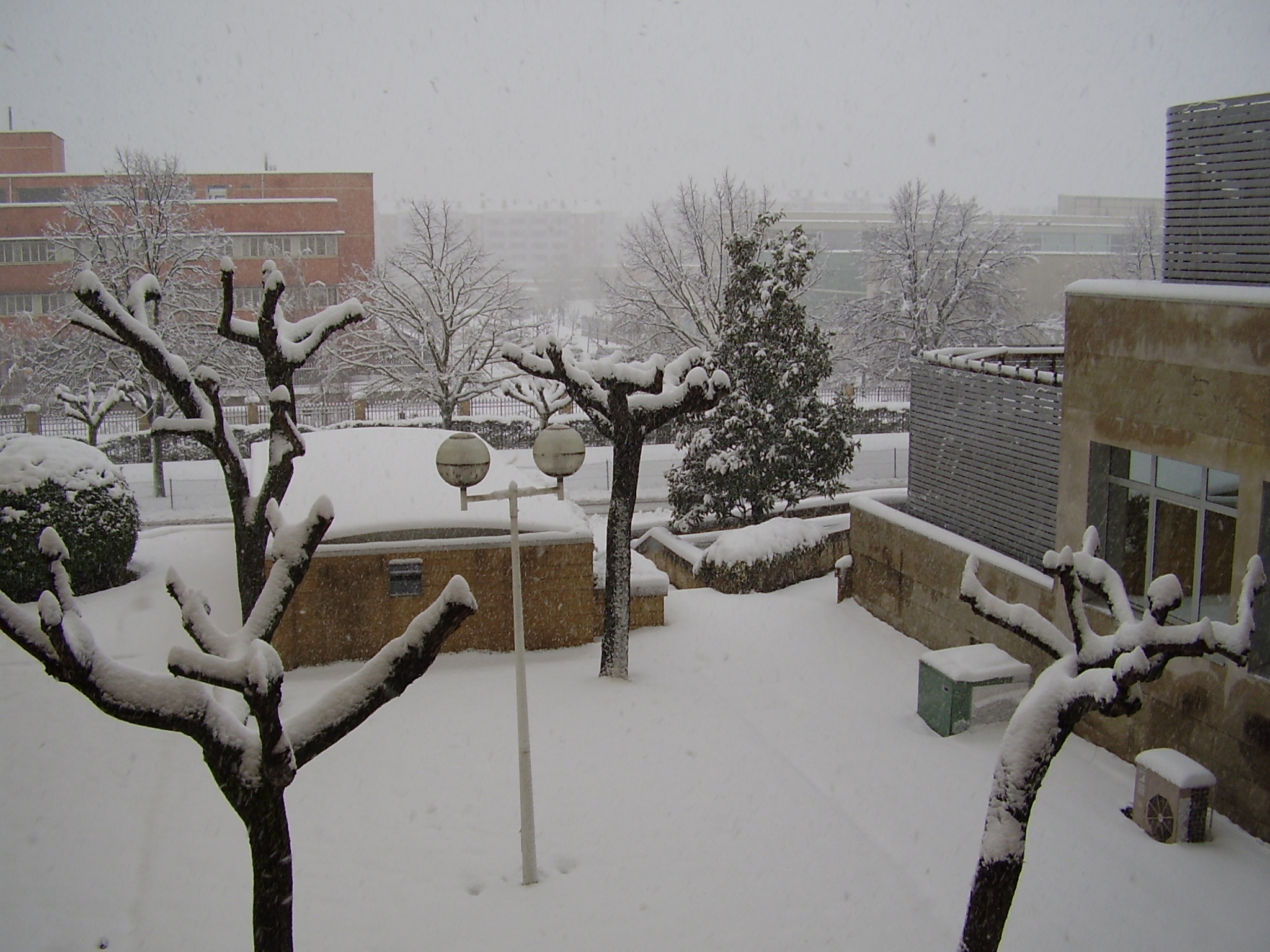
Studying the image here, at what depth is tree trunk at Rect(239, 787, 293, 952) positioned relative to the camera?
4844 millimetres

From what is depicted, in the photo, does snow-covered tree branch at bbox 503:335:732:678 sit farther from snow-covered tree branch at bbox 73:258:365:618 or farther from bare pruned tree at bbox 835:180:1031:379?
bare pruned tree at bbox 835:180:1031:379

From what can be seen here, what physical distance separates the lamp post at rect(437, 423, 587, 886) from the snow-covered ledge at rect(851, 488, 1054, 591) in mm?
4429

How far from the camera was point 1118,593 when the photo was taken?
6.00 m

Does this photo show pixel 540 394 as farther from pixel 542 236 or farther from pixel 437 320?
pixel 542 236

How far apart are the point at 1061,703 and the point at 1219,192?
20.5 ft

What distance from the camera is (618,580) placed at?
35.6ft

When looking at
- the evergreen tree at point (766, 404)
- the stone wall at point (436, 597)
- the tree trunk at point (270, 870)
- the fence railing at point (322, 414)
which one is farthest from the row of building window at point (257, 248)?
the tree trunk at point (270, 870)

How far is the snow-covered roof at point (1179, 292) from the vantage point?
809cm

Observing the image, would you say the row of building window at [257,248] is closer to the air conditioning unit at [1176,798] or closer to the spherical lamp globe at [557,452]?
the spherical lamp globe at [557,452]

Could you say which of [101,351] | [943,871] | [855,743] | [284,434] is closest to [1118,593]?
[943,871]

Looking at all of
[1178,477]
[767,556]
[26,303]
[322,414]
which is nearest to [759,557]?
[767,556]

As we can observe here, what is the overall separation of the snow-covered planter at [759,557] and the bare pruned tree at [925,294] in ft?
56.0

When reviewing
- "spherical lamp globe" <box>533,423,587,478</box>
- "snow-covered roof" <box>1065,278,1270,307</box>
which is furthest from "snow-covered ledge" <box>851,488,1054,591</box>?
"spherical lamp globe" <box>533,423,587,478</box>

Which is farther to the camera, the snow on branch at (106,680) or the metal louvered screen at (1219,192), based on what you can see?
the metal louvered screen at (1219,192)
